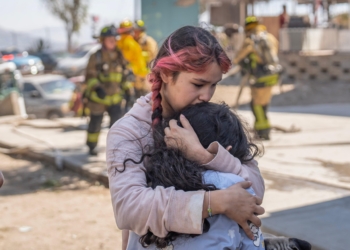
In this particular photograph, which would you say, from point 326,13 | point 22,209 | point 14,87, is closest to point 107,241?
point 22,209

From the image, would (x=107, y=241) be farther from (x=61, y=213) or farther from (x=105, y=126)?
(x=105, y=126)

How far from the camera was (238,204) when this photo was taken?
6.27 ft

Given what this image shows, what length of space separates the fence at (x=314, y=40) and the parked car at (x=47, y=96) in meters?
6.58

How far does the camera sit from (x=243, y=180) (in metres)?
2.00

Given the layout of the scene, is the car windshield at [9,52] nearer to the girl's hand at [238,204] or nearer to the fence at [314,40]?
the fence at [314,40]

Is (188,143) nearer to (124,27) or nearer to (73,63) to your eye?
(124,27)

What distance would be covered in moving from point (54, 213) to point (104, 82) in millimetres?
2579

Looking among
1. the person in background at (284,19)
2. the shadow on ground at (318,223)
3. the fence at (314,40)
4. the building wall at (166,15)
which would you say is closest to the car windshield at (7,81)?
the fence at (314,40)

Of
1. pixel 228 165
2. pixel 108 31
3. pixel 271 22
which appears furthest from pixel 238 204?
pixel 271 22

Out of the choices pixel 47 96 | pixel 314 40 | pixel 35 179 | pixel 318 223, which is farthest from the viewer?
pixel 314 40

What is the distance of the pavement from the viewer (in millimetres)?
4773

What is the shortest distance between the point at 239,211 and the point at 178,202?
0.62 feet

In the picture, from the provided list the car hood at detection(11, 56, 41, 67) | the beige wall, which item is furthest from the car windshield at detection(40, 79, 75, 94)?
the car hood at detection(11, 56, 41, 67)

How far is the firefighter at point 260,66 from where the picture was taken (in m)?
9.12
